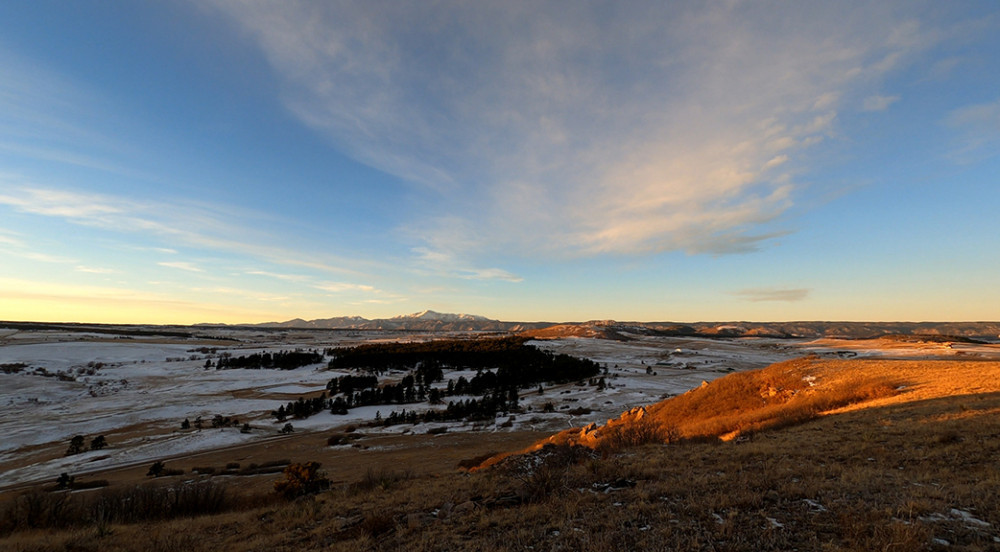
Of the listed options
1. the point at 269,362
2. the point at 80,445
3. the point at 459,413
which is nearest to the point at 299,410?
the point at 80,445

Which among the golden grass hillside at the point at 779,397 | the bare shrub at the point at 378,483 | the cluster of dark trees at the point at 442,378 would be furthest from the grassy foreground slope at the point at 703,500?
the cluster of dark trees at the point at 442,378

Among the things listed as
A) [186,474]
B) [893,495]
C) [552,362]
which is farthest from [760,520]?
[552,362]

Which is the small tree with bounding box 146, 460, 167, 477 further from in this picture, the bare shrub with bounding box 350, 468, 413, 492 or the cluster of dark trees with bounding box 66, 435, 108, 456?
the bare shrub with bounding box 350, 468, 413, 492

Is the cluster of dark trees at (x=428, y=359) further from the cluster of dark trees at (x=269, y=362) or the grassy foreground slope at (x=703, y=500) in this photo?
the grassy foreground slope at (x=703, y=500)

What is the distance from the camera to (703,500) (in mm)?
8766

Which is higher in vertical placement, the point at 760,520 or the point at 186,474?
the point at 760,520

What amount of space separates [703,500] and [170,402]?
64.3 m

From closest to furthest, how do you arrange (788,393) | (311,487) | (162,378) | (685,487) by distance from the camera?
(685,487), (311,487), (788,393), (162,378)

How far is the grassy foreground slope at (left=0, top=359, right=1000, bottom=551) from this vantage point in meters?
7.11

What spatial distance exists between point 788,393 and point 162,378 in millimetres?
91147

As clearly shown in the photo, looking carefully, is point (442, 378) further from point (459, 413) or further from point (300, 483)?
point (300, 483)

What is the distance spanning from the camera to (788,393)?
82.4 feet

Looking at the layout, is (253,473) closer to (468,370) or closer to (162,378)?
(468,370)

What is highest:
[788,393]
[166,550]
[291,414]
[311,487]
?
[788,393]
